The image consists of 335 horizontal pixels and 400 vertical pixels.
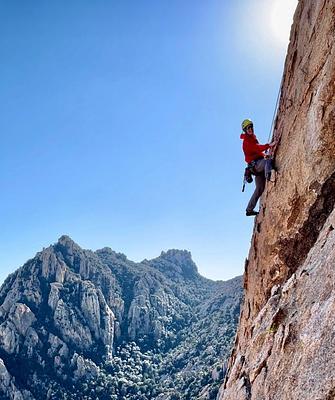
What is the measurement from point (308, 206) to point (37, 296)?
13367cm

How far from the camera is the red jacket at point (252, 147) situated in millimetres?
13047

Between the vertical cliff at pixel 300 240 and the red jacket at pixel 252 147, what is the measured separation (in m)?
0.66

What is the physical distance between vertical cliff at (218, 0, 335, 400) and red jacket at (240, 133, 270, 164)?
25.9 inches

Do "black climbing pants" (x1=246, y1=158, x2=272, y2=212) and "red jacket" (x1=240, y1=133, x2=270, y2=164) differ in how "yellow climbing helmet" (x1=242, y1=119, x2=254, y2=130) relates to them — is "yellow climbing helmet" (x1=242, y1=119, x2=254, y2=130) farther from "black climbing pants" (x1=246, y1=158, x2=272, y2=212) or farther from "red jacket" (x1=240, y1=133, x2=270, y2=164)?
Answer: "black climbing pants" (x1=246, y1=158, x2=272, y2=212)

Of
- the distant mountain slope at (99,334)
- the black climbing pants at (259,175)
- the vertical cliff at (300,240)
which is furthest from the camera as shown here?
the distant mountain slope at (99,334)

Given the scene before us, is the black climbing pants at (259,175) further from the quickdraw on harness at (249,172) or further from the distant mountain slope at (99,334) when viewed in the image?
the distant mountain slope at (99,334)

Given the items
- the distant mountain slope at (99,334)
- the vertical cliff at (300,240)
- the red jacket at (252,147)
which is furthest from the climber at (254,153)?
the distant mountain slope at (99,334)

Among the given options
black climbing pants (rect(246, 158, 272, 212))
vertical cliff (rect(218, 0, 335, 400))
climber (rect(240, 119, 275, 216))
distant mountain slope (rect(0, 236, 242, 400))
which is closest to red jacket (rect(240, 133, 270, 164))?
climber (rect(240, 119, 275, 216))

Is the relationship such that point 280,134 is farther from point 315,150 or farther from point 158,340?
point 158,340

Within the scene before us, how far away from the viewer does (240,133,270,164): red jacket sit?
13.0 m

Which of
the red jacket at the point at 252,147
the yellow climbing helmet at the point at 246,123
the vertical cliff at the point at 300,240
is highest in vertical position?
the yellow climbing helmet at the point at 246,123

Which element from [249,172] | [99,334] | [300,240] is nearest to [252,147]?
[249,172]

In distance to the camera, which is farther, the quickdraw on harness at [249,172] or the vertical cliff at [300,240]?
the quickdraw on harness at [249,172]

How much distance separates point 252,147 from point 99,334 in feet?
447
